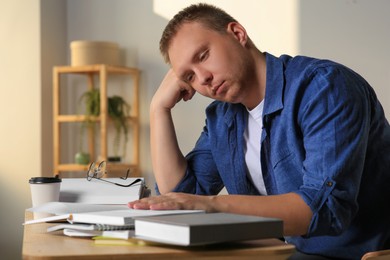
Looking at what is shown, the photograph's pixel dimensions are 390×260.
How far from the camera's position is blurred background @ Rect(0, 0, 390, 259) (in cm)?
435

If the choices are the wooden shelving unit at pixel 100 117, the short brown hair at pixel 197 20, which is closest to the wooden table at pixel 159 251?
the short brown hair at pixel 197 20

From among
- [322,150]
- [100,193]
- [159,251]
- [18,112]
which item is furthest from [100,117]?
[159,251]

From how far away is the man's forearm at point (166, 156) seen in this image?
73.7 inches

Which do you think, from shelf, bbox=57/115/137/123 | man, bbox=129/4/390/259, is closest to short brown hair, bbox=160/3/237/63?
man, bbox=129/4/390/259

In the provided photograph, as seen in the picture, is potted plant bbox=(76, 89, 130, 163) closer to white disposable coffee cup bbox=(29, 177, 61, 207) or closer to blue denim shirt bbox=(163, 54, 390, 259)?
blue denim shirt bbox=(163, 54, 390, 259)

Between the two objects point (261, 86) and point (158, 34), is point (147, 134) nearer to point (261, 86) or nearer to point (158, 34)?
point (158, 34)

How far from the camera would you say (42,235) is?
3.72 feet

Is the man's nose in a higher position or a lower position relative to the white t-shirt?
higher

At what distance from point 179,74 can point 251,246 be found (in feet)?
2.48

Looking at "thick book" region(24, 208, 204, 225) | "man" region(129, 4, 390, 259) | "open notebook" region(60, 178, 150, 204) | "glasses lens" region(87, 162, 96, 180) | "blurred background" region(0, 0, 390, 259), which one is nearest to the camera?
"thick book" region(24, 208, 204, 225)

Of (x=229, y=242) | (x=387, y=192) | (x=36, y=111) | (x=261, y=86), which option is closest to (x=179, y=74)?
(x=261, y=86)

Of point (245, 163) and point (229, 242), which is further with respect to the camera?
point (245, 163)

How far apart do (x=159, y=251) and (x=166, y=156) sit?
0.97 meters

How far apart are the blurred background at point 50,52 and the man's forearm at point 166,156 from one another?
8.81 ft
